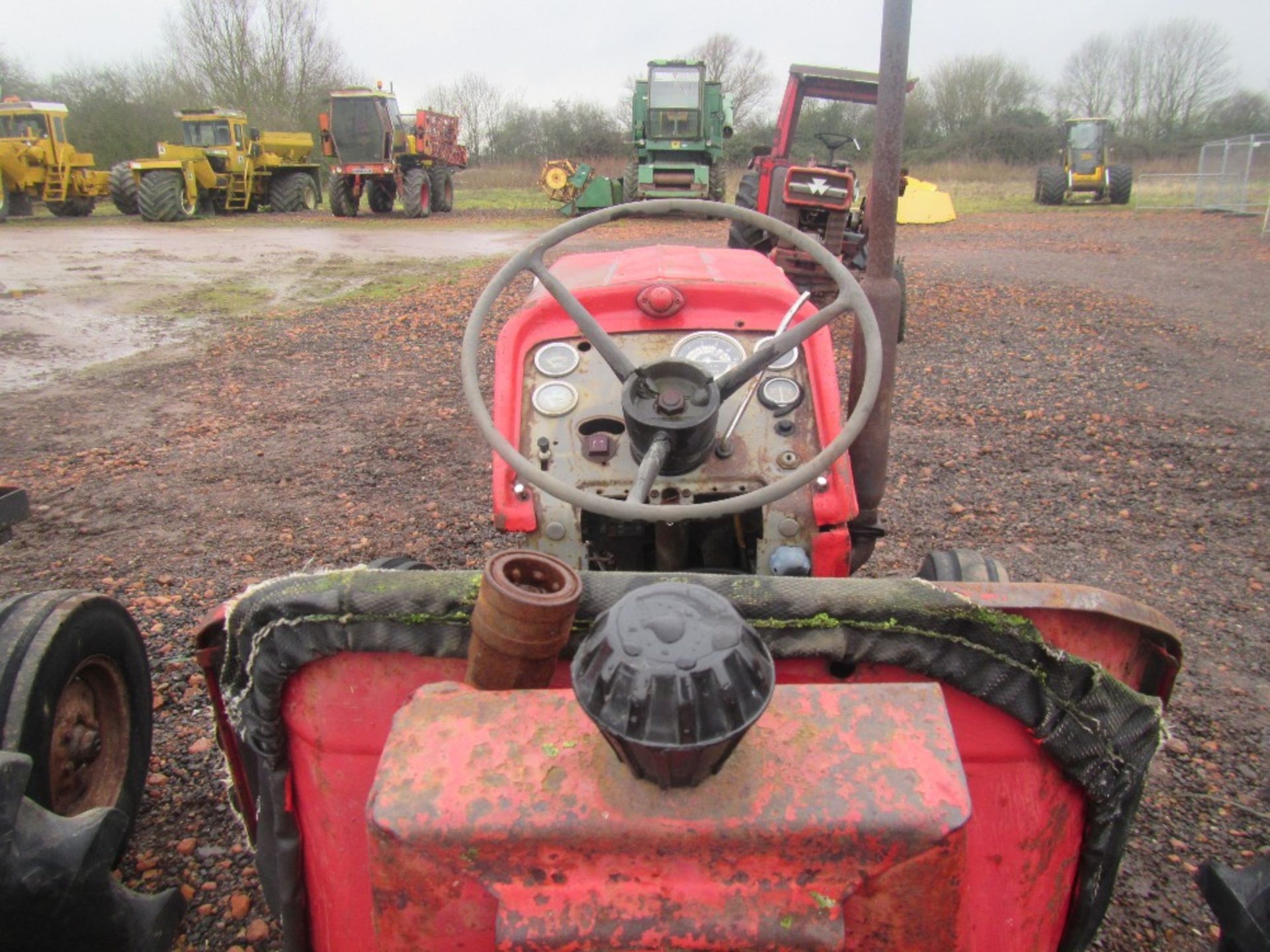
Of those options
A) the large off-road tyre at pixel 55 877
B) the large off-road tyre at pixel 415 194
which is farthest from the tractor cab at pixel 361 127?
the large off-road tyre at pixel 55 877

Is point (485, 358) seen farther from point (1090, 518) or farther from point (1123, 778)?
point (1123, 778)

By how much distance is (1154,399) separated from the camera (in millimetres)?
5570

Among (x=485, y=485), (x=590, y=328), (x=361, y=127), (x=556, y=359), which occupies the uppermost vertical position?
(x=361, y=127)

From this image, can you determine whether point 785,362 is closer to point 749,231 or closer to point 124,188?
point 749,231

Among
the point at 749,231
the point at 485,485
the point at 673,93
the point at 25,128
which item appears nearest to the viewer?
the point at 485,485

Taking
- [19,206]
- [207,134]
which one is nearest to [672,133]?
[207,134]

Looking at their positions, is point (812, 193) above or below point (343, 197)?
below

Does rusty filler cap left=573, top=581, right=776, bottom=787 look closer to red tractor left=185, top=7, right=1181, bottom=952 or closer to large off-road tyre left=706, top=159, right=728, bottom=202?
red tractor left=185, top=7, right=1181, bottom=952

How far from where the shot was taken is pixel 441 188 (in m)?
21.3

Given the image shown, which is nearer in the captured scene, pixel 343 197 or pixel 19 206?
pixel 19 206

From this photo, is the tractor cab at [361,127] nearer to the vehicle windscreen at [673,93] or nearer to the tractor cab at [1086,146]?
the vehicle windscreen at [673,93]

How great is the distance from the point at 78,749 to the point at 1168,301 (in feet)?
30.9

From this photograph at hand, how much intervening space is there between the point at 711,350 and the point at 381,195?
2029 centimetres

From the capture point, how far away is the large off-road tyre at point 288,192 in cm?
2108
